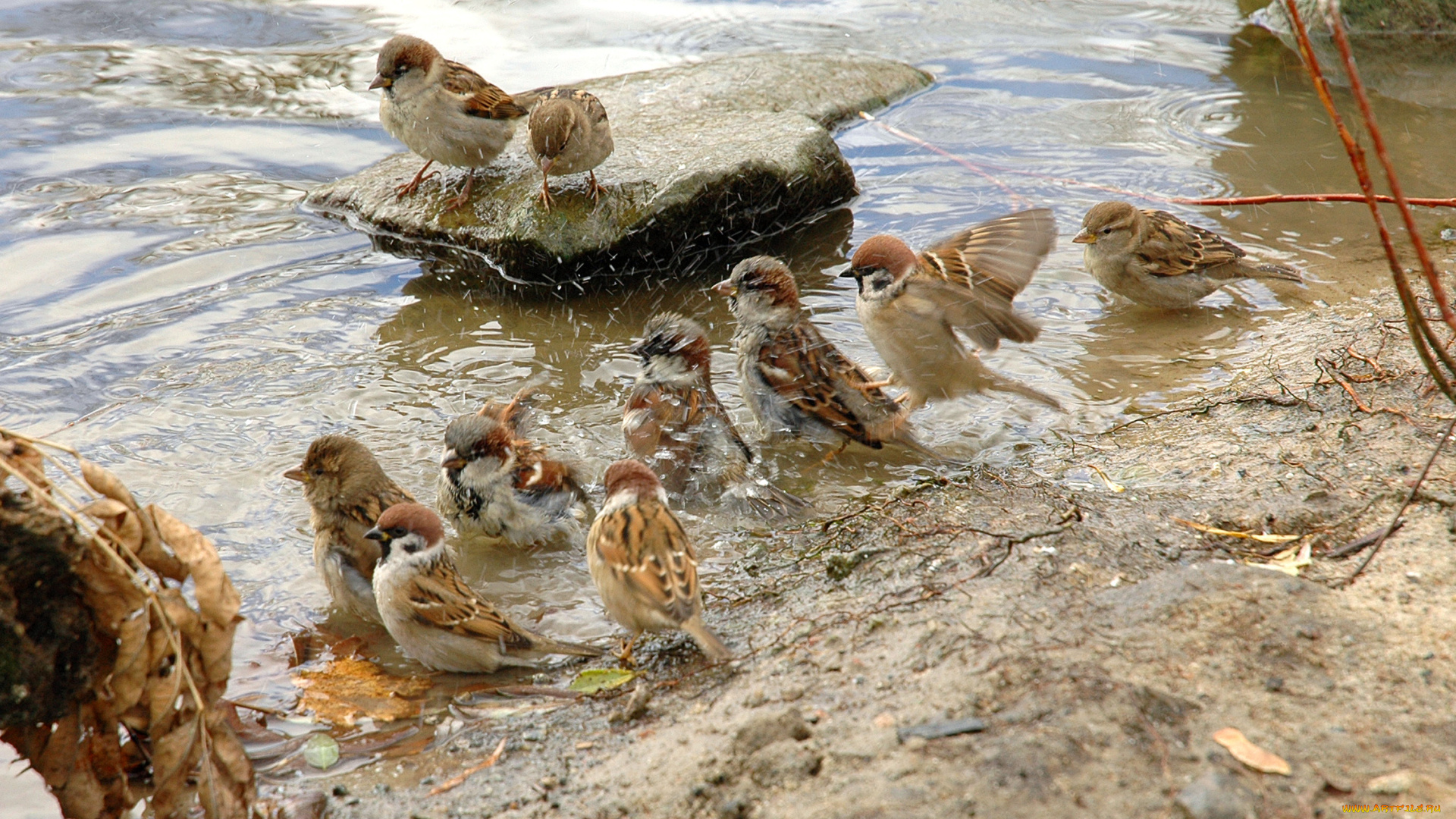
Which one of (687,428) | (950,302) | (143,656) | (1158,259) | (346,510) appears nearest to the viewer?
(143,656)

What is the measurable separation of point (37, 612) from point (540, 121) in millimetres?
4747

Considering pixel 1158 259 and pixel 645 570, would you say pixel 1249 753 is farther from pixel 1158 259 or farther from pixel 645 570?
pixel 1158 259

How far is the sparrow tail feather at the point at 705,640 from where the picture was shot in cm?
364

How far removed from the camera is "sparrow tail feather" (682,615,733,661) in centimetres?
364

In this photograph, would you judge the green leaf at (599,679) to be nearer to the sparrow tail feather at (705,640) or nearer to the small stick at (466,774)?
the sparrow tail feather at (705,640)

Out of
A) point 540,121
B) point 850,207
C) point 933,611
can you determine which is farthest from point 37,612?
point 850,207

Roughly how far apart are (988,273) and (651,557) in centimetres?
→ 293

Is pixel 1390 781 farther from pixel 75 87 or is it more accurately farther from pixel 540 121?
pixel 75 87

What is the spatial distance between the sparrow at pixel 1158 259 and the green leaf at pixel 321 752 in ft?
18.1

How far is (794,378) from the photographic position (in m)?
5.73

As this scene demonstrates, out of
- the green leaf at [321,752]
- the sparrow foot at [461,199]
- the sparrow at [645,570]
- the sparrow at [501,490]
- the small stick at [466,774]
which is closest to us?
the small stick at [466,774]

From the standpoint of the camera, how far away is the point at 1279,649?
3.00 metres

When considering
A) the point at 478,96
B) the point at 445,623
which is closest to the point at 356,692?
the point at 445,623

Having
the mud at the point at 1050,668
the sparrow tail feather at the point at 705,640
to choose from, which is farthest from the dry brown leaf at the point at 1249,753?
the sparrow tail feather at the point at 705,640
